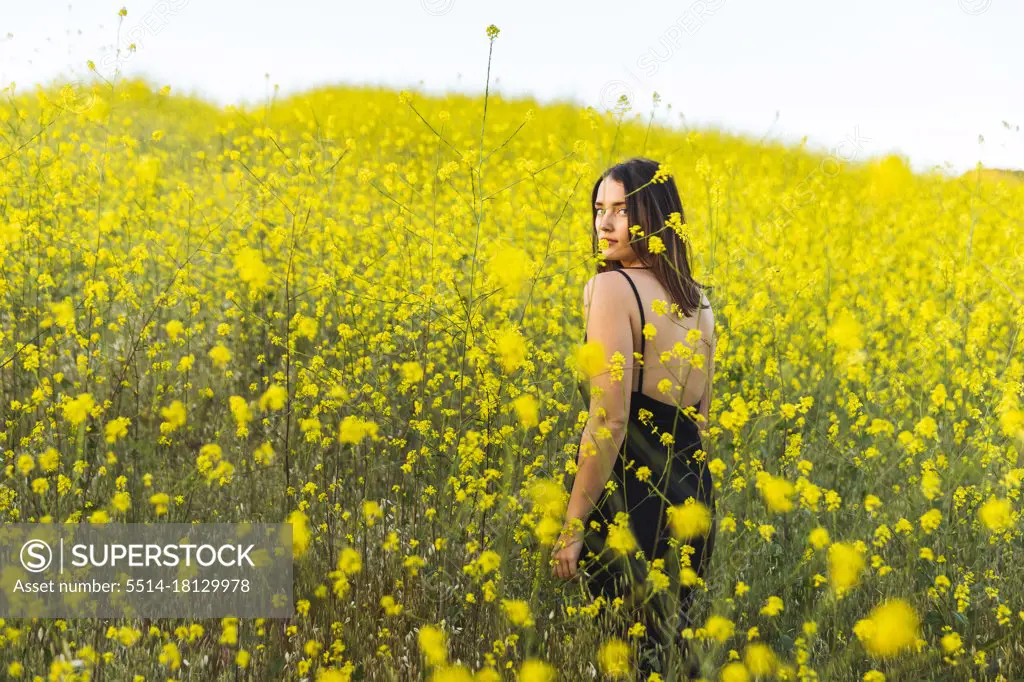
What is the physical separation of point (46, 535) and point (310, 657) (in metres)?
0.93

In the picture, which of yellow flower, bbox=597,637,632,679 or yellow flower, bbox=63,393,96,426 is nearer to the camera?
yellow flower, bbox=597,637,632,679

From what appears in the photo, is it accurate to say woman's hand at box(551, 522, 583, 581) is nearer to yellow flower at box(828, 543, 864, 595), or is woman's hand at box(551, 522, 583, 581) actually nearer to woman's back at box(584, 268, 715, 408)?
woman's back at box(584, 268, 715, 408)

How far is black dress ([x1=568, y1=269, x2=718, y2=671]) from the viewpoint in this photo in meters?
2.29

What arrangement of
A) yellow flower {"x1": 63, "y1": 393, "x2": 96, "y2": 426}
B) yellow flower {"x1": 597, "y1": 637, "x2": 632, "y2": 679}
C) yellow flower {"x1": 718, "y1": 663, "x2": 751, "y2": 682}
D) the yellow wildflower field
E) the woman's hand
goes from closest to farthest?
yellow flower {"x1": 718, "y1": 663, "x2": 751, "y2": 682} < yellow flower {"x1": 597, "y1": 637, "x2": 632, "y2": 679} < the woman's hand < the yellow wildflower field < yellow flower {"x1": 63, "y1": 393, "x2": 96, "y2": 426}

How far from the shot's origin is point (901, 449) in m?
3.62

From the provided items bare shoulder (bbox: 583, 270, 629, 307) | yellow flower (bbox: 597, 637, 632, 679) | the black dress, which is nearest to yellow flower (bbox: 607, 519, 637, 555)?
the black dress

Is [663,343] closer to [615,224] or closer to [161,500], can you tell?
[615,224]

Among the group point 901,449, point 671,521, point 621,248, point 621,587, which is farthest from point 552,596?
point 901,449

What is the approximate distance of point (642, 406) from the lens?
7.70 feet

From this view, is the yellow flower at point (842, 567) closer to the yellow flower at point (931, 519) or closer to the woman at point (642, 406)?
the woman at point (642, 406)

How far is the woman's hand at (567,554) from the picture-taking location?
224 centimetres

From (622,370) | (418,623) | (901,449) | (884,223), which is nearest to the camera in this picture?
(622,370)

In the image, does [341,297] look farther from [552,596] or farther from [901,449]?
[901,449]

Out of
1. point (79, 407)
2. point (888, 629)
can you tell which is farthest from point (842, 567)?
point (79, 407)
